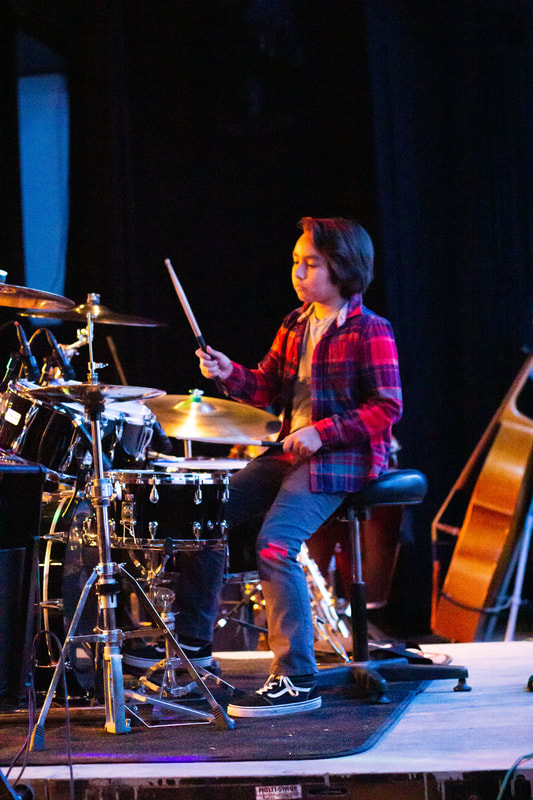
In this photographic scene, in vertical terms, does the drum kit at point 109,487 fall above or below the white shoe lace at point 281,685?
above

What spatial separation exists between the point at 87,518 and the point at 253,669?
0.84 m

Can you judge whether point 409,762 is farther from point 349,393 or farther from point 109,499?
point 349,393

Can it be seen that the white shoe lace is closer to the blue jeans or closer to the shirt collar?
the blue jeans

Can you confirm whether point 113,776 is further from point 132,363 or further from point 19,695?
point 132,363

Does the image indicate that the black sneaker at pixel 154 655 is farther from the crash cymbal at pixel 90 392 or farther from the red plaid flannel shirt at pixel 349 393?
the crash cymbal at pixel 90 392

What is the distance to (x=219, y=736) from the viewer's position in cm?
224

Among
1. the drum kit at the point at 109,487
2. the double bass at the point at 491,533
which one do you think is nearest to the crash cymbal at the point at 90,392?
the drum kit at the point at 109,487

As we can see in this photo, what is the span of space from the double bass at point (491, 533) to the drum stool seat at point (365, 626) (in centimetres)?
165

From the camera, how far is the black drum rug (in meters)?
2.06

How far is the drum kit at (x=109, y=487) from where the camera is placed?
2.33 m

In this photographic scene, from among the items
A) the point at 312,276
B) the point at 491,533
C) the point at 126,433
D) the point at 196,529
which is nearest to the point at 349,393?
the point at 312,276

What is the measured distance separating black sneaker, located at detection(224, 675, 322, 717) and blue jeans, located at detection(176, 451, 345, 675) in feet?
0.09

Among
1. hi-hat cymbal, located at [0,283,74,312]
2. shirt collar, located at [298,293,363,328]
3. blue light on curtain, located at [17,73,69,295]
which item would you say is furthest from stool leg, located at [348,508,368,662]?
blue light on curtain, located at [17,73,69,295]

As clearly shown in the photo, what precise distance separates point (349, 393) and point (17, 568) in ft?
3.66
